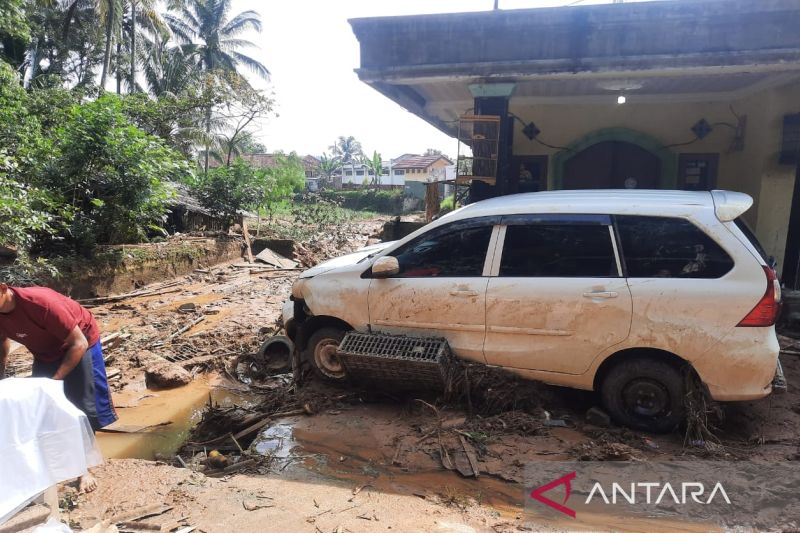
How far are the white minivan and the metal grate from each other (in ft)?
0.47

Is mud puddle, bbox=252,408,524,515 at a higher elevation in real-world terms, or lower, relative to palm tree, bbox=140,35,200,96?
lower

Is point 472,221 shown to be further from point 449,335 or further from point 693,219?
Answer: point 693,219

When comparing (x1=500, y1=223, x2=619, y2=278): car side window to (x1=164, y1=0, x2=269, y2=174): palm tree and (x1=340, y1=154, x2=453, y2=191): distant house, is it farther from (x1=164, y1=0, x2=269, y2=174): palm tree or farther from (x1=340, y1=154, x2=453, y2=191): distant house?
(x1=340, y1=154, x2=453, y2=191): distant house

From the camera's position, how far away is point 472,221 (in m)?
4.32

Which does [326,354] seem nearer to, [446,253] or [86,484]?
[446,253]

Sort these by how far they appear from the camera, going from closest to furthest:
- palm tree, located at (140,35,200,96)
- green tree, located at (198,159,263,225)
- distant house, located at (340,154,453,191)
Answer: green tree, located at (198,159,263,225) → palm tree, located at (140,35,200,96) → distant house, located at (340,154,453,191)

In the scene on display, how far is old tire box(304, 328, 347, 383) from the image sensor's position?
464 centimetres

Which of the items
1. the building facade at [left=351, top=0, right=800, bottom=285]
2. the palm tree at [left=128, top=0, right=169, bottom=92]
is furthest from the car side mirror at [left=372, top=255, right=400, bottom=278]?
the palm tree at [left=128, top=0, right=169, bottom=92]

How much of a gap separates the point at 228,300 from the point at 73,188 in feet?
12.6

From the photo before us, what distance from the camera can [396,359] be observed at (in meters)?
4.05

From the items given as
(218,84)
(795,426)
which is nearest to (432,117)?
(795,426)

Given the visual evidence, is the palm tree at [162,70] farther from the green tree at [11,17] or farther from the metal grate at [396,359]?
the metal grate at [396,359]

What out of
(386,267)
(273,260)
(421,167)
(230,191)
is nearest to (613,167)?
(386,267)

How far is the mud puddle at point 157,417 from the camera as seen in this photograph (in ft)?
14.4
